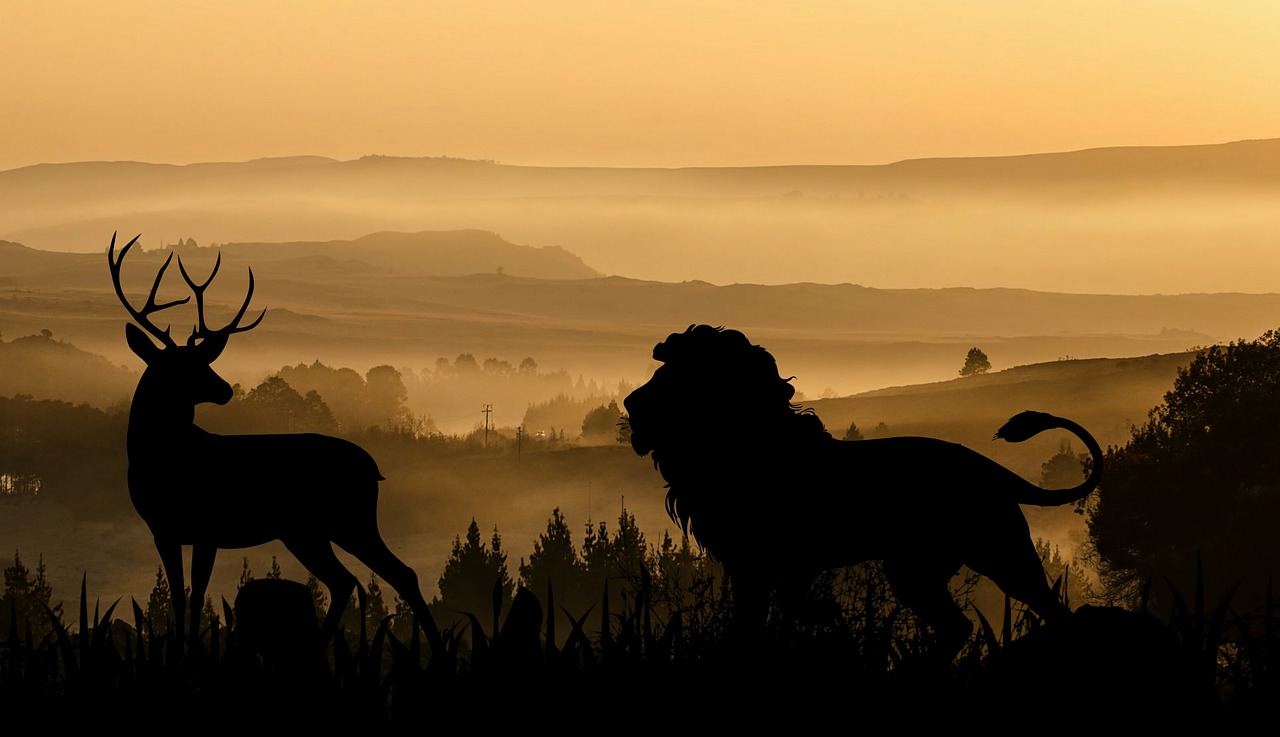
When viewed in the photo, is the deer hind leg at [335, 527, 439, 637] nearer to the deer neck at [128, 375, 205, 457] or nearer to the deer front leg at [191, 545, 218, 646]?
the deer front leg at [191, 545, 218, 646]

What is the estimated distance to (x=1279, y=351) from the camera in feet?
148

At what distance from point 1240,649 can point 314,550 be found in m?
6.81

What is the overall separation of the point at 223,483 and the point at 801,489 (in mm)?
4537

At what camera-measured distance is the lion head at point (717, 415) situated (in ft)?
32.8

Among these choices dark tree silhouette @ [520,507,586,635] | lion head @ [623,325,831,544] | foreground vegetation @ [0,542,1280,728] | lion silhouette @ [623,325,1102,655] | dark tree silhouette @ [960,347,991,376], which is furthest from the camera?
dark tree silhouette @ [960,347,991,376]

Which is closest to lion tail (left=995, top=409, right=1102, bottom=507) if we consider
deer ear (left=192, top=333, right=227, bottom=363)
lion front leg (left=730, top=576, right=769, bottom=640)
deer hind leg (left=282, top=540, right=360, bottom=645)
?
lion front leg (left=730, top=576, right=769, bottom=640)

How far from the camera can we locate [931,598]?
980 centimetres

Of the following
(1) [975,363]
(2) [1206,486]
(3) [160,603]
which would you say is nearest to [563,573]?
(3) [160,603]

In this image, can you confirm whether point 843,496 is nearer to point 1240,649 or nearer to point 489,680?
point 1240,649

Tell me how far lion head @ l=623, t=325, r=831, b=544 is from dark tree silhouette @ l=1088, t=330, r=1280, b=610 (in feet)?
111

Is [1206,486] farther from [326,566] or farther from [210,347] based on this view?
[210,347]

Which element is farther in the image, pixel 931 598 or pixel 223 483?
pixel 223 483

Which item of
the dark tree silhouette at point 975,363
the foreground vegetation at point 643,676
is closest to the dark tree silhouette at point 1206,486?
the foreground vegetation at point 643,676

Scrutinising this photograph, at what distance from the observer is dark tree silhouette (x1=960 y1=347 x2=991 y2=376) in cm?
15470
